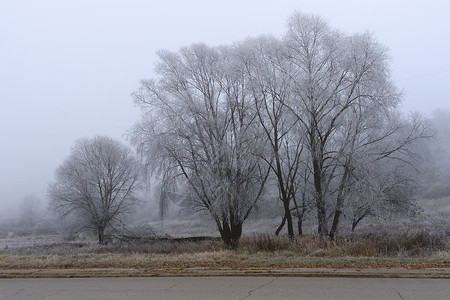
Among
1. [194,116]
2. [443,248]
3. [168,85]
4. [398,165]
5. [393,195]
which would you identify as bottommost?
[443,248]

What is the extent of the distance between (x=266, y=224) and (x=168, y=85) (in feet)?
76.7

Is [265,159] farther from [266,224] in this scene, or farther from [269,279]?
[266,224]

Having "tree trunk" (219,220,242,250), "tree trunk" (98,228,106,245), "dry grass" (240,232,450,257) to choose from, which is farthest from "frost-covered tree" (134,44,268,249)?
"tree trunk" (98,228,106,245)

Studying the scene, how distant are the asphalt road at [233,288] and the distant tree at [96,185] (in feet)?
117

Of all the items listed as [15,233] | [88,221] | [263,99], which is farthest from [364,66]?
[15,233]

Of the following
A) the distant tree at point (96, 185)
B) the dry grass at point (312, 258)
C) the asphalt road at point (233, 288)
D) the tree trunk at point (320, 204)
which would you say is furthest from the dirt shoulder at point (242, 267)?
the distant tree at point (96, 185)

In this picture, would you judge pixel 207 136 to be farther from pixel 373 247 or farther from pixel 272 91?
pixel 373 247

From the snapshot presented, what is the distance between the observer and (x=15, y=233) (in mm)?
76125

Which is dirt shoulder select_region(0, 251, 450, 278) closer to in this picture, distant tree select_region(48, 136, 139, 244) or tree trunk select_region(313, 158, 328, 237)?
tree trunk select_region(313, 158, 328, 237)

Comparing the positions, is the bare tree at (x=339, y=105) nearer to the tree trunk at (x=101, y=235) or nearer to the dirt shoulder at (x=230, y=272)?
the dirt shoulder at (x=230, y=272)

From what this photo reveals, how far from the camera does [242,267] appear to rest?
1146cm

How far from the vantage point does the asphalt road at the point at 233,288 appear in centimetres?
771

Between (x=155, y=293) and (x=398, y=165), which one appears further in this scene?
(x=398, y=165)

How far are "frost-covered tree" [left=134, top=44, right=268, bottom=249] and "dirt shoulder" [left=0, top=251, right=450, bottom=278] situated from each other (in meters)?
8.59
